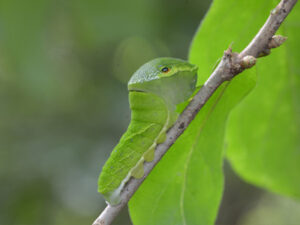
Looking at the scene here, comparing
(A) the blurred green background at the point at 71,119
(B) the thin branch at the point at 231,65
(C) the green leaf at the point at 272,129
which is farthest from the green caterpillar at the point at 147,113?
(A) the blurred green background at the point at 71,119

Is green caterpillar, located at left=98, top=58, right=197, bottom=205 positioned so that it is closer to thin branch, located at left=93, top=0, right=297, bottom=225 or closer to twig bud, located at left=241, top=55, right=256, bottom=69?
thin branch, located at left=93, top=0, right=297, bottom=225

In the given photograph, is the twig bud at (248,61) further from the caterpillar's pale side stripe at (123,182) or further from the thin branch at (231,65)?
the caterpillar's pale side stripe at (123,182)

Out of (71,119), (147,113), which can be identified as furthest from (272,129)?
(71,119)

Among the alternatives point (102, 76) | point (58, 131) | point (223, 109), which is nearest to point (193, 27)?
point (102, 76)

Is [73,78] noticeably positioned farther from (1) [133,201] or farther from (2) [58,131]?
(1) [133,201]

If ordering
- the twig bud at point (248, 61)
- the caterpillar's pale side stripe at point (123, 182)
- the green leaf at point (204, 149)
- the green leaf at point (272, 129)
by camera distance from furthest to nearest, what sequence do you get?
1. the green leaf at point (272, 129)
2. the green leaf at point (204, 149)
3. the caterpillar's pale side stripe at point (123, 182)
4. the twig bud at point (248, 61)

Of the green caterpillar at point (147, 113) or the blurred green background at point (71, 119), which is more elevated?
the green caterpillar at point (147, 113)
